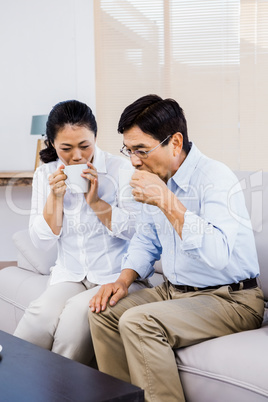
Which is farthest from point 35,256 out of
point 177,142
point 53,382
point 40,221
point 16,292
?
point 53,382

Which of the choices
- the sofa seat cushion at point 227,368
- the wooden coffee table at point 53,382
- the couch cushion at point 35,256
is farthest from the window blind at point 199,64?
the wooden coffee table at point 53,382

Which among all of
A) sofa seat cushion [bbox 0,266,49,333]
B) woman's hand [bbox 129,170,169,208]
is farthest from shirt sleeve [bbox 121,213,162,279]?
sofa seat cushion [bbox 0,266,49,333]

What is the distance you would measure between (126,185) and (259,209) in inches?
26.2

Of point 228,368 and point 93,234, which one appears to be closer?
point 228,368

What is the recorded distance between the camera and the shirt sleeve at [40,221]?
2.05m

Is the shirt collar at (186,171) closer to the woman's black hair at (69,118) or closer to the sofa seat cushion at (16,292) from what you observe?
the woman's black hair at (69,118)

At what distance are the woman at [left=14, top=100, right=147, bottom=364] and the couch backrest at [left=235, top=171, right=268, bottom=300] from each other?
1.48 feet

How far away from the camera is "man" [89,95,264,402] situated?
149 centimetres

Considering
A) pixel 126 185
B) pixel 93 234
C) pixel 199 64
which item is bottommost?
pixel 93 234

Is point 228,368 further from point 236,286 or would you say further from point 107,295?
point 107,295

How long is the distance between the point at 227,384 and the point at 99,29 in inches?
139

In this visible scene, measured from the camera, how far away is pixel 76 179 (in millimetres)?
1885

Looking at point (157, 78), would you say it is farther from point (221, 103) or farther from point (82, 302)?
point (82, 302)

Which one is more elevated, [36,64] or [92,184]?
[36,64]
